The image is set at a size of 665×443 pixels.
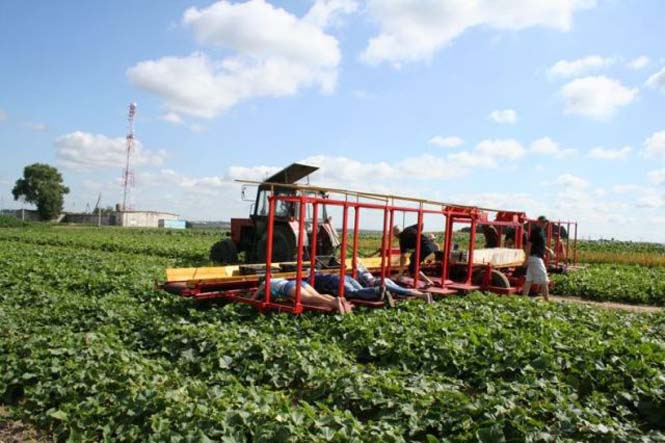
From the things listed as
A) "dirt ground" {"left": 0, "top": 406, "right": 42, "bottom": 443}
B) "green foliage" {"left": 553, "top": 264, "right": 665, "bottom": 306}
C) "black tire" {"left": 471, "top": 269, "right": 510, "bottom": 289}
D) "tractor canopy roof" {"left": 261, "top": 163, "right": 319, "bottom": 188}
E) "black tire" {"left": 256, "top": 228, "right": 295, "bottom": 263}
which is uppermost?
"tractor canopy roof" {"left": 261, "top": 163, "right": 319, "bottom": 188}

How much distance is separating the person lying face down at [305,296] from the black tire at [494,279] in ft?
15.2

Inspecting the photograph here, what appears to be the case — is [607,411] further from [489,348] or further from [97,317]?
[97,317]

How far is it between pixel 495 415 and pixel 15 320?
698cm

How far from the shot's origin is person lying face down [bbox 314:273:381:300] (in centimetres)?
859

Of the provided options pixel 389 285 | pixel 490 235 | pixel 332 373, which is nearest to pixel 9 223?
pixel 490 235

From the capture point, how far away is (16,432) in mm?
4785

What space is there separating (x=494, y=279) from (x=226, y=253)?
303 inches

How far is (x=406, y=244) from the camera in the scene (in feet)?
34.9

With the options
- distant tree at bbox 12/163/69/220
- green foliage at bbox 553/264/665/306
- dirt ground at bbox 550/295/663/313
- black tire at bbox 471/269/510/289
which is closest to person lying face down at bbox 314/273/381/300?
black tire at bbox 471/269/510/289

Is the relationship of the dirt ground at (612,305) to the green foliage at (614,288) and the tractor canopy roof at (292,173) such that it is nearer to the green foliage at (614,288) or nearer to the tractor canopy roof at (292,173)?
the green foliage at (614,288)

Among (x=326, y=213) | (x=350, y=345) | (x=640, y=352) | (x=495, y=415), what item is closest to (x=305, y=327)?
(x=350, y=345)

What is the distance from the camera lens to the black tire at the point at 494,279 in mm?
11678

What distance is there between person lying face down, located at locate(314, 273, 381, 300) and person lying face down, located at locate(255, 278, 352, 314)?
13.7 inches

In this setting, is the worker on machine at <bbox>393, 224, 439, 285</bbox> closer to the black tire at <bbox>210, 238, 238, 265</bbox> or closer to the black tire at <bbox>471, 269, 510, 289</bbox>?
the black tire at <bbox>471, 269, 510, 289</bbox>
